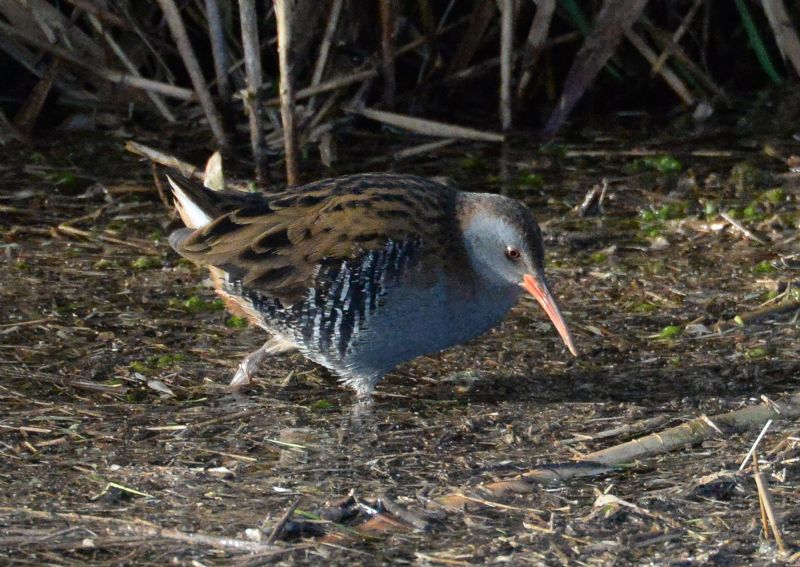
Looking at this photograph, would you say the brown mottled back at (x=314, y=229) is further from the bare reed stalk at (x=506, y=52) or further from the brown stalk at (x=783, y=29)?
the brown stalk at (x=783, y=29)

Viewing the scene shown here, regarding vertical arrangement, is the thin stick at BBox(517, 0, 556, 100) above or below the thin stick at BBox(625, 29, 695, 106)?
above

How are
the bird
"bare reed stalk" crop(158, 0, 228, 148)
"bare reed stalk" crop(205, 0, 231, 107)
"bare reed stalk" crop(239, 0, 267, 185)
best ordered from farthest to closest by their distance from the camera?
"bare reed stalk" crop(158, 0, 228, 148) < "bare reed stalk" crop(205, 0, 231, 107) < "bare reed stalk" crop(239, 0, 267, 185) < the bird

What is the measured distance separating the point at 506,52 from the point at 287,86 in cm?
168

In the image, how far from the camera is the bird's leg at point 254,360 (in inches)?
203

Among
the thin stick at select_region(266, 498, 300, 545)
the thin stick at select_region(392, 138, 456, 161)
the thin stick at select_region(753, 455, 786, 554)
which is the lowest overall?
the thin stick at select_region(753, 455, 786, 554)

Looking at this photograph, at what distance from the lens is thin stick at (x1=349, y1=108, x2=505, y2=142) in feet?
26.0

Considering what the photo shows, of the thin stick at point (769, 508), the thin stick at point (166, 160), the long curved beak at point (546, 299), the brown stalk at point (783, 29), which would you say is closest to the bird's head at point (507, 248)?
the long curved beak at point (546, 299)

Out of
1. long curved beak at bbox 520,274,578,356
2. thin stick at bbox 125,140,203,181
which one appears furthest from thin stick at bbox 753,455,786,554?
thin stick at bbox 125,140,203,181

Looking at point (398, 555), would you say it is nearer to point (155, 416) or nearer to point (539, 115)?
point (155, 416)

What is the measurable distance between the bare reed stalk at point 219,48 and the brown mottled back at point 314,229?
2146 mm

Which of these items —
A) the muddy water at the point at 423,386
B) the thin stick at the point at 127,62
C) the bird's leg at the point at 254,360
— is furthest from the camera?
the thin stick at the point at 127,62

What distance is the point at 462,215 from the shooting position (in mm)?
5199

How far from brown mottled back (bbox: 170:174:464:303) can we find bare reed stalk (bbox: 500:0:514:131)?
102 inches

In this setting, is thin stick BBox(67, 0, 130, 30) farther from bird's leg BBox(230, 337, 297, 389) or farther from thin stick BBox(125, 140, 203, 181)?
bird's leg BBox(230, 337, 297, 389)
